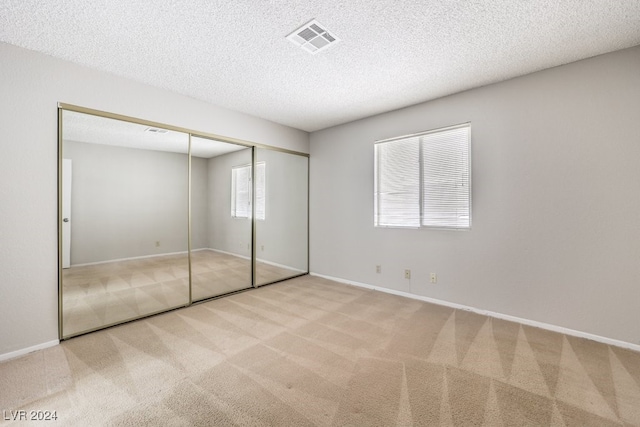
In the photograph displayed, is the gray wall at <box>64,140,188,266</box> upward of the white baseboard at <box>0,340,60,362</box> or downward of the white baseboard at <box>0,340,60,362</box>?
upward

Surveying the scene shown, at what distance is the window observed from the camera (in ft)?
10.9

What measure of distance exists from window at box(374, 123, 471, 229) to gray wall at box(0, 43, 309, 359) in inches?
144

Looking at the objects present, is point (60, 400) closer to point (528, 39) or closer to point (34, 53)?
point (34, 53)

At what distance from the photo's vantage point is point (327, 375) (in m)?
2.02

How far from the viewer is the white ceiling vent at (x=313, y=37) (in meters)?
2.12

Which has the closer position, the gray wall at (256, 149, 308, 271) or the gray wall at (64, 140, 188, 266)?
the gray wall at (64, 140, 188, 266)

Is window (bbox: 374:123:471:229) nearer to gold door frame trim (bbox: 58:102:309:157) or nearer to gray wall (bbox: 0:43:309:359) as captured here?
gold door frame trim (bbox: 58:102:309:157)

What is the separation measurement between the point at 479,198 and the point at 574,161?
0.90 m

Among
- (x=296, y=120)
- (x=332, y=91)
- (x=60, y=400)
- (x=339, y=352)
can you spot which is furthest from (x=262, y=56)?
(x=60, y=400)

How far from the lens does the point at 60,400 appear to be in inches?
68.5

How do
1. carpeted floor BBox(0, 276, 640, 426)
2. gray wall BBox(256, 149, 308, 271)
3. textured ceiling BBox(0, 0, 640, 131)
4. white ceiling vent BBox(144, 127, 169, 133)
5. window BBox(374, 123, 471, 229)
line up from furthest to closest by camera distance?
1. gray wall BBox(256, 149, 308, 271)
2. window BBox(374, 123, 471, 229)
3. white ceiling vent BBox(144, 127, 169, 133)
4. textured ceiling BBox(0, 0, 640, 131)
5. carpeted floor BBox(0, 276, 640, 426)

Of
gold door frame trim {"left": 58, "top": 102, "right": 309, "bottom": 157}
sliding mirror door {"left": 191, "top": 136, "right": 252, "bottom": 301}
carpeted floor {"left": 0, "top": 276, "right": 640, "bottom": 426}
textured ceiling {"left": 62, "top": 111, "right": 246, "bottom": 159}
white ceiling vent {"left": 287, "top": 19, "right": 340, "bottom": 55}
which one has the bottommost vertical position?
carpeted floor {"left": 0, "top": 276, "right": 640, "bottom": 426}

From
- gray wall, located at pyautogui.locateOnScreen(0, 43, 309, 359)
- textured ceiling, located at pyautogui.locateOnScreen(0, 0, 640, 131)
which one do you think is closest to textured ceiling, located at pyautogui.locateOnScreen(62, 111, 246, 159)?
gray wall, located at pyautogui.locateOnScreen(0, 43, 309, 359)

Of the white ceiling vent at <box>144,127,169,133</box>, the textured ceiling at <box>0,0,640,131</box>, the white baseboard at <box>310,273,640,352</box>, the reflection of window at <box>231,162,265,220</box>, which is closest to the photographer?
the textured ceiling at <box>0,0,640,131</box>
